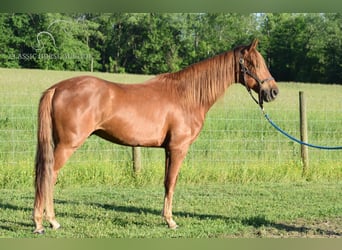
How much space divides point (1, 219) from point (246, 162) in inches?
200

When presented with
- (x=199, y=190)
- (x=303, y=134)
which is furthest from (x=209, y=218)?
(x=303, y=134)

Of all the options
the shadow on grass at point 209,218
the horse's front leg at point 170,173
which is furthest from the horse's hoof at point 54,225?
the horse's front leg at point 170,173

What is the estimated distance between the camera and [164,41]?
28.0m

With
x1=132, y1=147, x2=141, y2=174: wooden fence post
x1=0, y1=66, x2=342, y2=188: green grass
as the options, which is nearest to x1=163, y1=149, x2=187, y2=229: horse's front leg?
x1=0, y1=66, x2=342, y2=188: green grass

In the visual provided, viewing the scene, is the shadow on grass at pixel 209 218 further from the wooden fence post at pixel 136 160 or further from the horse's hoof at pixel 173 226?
the wooden fence post at pixel 136 160

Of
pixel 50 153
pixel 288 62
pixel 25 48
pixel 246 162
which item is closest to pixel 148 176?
pixel 246 162

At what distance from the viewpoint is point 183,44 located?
28.6 meters

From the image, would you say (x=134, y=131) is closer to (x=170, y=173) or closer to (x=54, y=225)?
(x=170, y=173)

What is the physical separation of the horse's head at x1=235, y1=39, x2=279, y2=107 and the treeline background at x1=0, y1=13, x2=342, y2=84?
37.2 feet

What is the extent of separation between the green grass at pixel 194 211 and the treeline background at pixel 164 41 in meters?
9.98

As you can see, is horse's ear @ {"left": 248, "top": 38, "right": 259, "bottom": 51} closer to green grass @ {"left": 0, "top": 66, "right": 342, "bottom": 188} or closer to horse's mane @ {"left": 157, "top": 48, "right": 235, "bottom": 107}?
horse's mane @ {"left": 157, "top": 48, "right": 235, "bottom": 107}

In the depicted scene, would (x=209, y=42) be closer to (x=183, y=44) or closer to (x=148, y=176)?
(x=183, y=44)

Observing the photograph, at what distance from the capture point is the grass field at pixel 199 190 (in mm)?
4715

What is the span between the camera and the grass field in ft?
15.5
